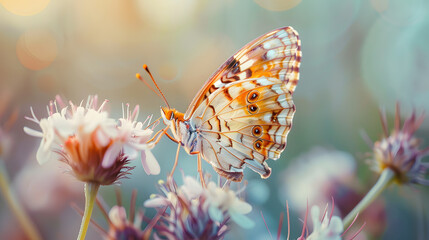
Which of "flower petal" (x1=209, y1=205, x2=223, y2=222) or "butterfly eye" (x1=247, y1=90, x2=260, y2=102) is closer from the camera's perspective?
"flower petal" (x1=209, y1=205, x2=223, y2=222)

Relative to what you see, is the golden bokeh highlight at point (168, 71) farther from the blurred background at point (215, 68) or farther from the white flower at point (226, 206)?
the white flower at point (226, 206)

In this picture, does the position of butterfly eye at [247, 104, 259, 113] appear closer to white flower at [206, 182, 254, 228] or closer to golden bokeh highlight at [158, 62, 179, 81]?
white flower at [206, 182, 254, 228]

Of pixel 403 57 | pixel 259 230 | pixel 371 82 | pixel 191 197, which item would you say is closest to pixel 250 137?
pixel 191 197

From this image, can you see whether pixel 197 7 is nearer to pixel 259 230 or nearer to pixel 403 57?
pixel 403 57

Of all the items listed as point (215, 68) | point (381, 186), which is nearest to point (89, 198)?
point (381, 186)

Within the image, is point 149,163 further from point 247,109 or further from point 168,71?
point 168,71

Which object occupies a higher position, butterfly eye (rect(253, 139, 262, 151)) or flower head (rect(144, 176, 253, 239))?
flower head (rect(144, 176, 253, 239))

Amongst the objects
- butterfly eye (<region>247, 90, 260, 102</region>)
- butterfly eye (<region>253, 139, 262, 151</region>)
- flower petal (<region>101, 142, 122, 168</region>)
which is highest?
flower petal (<region>101, 142, 122, 168</region>)

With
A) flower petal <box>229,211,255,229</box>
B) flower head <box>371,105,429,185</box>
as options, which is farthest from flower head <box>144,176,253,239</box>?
flower head <box>371,105,429,185</box>
